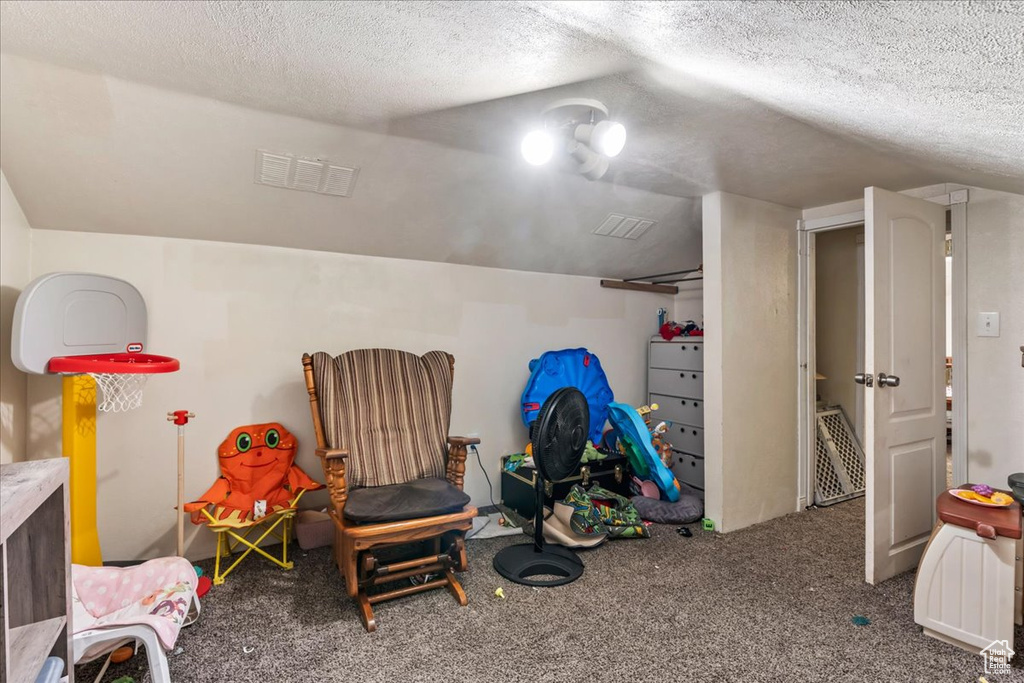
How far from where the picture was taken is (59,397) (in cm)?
250

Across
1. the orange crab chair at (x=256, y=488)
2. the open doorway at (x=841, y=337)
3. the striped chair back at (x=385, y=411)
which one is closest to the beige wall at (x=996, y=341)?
the open doorway at (x=841, y=337)

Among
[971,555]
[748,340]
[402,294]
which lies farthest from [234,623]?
[748,340]

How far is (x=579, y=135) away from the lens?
2.08 m

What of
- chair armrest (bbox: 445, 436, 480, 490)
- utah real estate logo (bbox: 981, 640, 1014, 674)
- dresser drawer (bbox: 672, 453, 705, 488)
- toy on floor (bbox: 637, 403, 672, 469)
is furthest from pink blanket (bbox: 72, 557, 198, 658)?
dresser drawer (bbox: 672, 453, 705, 488)

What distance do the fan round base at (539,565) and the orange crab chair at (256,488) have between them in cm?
118

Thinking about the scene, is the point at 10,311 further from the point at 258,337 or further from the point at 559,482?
the point at 559,482

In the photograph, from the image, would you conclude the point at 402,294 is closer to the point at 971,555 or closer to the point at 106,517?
the point at 106,517

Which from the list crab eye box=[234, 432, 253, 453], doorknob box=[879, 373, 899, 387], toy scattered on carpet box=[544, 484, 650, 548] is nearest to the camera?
doorknob box=[879, 373, 899, 387]

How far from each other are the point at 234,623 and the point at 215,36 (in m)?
2.30

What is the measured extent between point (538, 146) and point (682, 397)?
2.63m

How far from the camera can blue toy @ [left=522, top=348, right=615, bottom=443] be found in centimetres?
364

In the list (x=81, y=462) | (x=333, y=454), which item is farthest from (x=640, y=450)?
(x=81, y=462)

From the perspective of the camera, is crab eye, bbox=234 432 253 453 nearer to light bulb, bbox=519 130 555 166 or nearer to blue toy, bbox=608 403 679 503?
light bulb, bbox=519 130 555 166

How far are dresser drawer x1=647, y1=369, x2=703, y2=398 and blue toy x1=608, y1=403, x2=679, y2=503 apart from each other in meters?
0.62
